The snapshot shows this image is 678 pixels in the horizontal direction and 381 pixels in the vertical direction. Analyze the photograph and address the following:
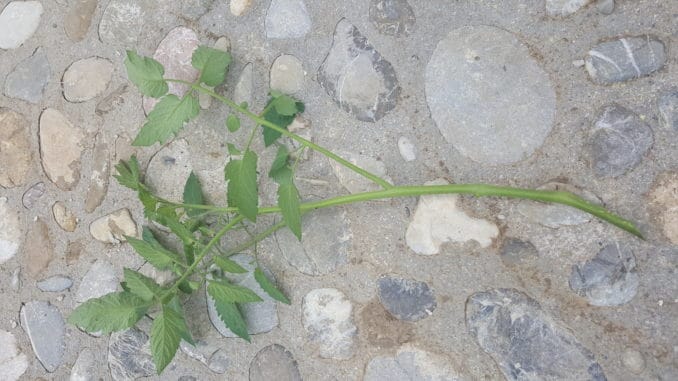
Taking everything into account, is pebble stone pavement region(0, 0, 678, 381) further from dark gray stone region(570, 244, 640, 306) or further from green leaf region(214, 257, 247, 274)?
green leaf region(214, 257, 247, 274)

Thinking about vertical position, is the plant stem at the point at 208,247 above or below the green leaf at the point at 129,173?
below

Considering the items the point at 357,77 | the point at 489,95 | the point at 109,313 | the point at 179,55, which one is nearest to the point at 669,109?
the point at 489,95

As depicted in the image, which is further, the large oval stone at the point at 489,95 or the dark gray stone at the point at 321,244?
the dark gray stone at the point at 321,244

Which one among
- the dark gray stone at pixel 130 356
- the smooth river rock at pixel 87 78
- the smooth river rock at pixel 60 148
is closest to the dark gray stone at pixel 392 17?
the smooth river rock at pixel 87 78

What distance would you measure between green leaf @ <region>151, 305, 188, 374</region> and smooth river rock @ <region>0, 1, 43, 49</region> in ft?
3.01

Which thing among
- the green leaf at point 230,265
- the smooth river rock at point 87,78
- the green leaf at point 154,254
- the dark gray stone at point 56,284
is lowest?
the dark gray stone at point 56,284

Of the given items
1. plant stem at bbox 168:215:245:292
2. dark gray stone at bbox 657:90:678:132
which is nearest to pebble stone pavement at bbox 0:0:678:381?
dark gray stone at bbox 657:90:678:132

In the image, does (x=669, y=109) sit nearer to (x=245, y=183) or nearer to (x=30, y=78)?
(x=245, y=183)

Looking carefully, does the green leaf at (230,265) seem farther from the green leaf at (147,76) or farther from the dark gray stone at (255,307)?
the green leaf at (147,76)

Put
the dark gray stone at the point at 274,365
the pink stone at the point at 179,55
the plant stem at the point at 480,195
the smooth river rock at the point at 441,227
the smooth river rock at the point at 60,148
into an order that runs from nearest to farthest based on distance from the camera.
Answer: the plant stem at the point at 480,195
the smooth river rock at the point at 441,227
the dark gray stone at the point at 274,365
the pink stone at the point at 179,55
the smooth river rock at the point at 60,148

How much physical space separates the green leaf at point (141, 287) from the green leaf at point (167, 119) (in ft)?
0.93

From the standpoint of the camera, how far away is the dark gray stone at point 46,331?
63.6 inches

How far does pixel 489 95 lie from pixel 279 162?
17.8 inches

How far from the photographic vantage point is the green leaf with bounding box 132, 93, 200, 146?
128 centimetres
